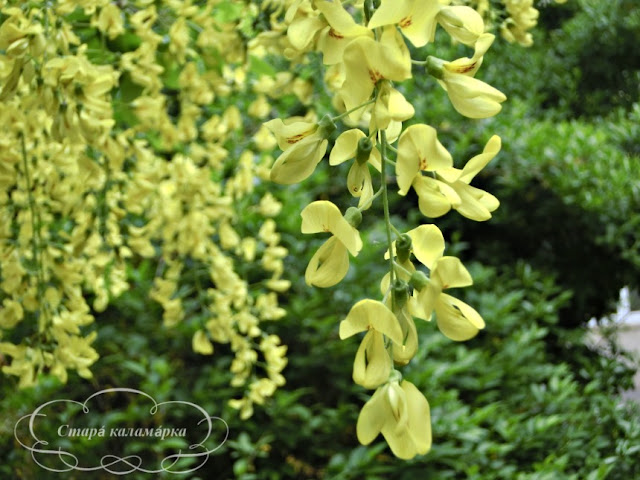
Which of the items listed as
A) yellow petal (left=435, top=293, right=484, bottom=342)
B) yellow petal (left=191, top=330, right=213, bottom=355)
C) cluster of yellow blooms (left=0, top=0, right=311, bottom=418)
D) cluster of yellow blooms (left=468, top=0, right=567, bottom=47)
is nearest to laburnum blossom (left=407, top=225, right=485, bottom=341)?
yellow petal (left=435, top=293, right=484, bottom=342)

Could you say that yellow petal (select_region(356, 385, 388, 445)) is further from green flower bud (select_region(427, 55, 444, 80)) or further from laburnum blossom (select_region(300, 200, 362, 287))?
green flower bud (select_region(427, 55, 444, 80))

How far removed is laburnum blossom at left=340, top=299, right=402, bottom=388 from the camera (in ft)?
1.24

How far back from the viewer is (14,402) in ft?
4.97

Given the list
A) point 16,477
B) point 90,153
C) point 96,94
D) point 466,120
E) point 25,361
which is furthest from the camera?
point 466,120

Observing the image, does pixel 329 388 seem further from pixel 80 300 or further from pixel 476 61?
pixel 476 61

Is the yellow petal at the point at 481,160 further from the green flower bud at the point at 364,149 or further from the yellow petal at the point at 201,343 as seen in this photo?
the yellow petal at the point at 201,343

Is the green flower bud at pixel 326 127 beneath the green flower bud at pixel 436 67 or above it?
beneath

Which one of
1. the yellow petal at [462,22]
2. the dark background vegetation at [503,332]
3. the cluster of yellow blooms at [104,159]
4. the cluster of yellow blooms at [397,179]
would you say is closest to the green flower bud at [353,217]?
the cluster of yellow blooms at [397,179]

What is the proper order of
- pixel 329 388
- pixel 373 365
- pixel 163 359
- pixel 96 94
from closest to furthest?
pixel 373 365, pixel 96 94, pixel 163 359, pixel 329 388

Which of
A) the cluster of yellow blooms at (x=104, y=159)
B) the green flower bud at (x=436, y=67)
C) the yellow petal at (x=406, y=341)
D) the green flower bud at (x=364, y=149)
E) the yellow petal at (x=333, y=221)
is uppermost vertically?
the green flower bud at (x=436, y=67)

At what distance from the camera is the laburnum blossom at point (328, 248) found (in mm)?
404

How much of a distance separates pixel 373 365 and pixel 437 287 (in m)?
0.05

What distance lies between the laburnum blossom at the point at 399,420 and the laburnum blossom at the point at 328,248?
66mm

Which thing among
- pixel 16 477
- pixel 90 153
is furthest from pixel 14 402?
pixel 90 153
